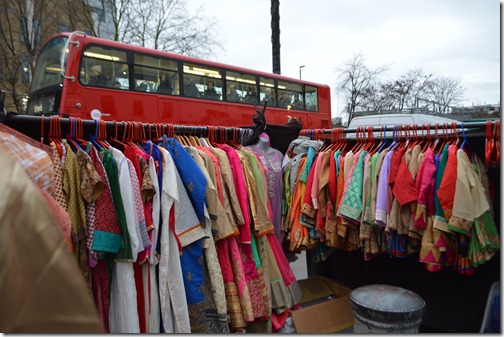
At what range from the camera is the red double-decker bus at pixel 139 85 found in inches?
336

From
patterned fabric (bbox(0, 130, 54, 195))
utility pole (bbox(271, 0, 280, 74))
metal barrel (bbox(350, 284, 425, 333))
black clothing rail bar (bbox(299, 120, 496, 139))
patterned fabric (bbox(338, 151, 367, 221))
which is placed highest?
utility pole (bbox(271, 0, 280, 74))

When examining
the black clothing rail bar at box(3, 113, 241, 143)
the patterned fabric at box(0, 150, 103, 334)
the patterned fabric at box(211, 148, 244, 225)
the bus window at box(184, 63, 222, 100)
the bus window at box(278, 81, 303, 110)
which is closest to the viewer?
the patterned fabric at box(0, 150, 103, 334)

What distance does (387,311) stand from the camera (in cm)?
249

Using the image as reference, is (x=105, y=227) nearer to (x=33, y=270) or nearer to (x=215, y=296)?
(x=215, y=296)

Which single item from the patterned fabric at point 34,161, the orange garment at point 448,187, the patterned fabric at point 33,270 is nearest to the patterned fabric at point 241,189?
the orange garment at point 448,187

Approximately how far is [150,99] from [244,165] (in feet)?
24.4

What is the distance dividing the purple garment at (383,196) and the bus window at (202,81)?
8.23 meters

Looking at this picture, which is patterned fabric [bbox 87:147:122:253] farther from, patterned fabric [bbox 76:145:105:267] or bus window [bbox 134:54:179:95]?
bus window [bbox 134:54:179:95]

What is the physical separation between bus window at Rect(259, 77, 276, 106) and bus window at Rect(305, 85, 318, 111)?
174 cm

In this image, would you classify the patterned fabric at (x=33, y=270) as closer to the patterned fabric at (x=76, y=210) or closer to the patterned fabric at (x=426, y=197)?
the patterned fabric at (x=76, y=210)

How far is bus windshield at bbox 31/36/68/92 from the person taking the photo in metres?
8.68

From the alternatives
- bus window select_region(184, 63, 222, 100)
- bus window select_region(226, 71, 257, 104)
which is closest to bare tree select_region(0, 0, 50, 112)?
bus window select_region(184, 63, 222, 100)

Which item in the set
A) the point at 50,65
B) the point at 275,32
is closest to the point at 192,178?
the point at 50,65

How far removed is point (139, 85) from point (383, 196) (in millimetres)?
8166
